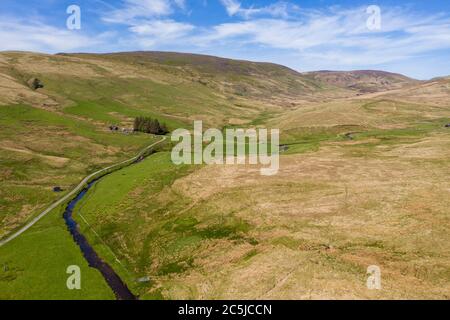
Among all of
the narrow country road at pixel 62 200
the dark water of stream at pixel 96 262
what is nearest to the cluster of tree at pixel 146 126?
the narrow country road at pixel 62 200

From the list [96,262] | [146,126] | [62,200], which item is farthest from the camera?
[146,126]

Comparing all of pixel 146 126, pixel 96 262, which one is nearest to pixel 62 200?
pixel 96 262

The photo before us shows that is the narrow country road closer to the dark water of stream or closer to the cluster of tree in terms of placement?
the dark water of stream

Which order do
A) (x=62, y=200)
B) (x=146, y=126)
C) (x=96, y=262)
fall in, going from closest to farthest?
(x=96, y=262) < (x=62, y=200) < (x=146, y=126)

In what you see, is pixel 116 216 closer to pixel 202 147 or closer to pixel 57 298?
pixel 57 298

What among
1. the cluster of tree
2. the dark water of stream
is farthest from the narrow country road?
the cluster of tree

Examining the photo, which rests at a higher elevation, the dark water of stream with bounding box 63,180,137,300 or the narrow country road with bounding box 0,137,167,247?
the narrow country road with bounding box 0,137,167,247

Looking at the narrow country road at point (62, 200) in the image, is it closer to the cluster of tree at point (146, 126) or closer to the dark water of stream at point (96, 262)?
the dark water of stream at point (96, 262)

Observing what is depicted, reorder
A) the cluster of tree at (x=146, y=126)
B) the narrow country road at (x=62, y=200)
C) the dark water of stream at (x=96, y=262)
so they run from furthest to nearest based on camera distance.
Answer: the cluster of tree at (x=146, y=126), the narrow country road at (x=62, y=200), the dark water of stream at (x=96, y=262)

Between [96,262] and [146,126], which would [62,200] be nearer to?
[96,262]
